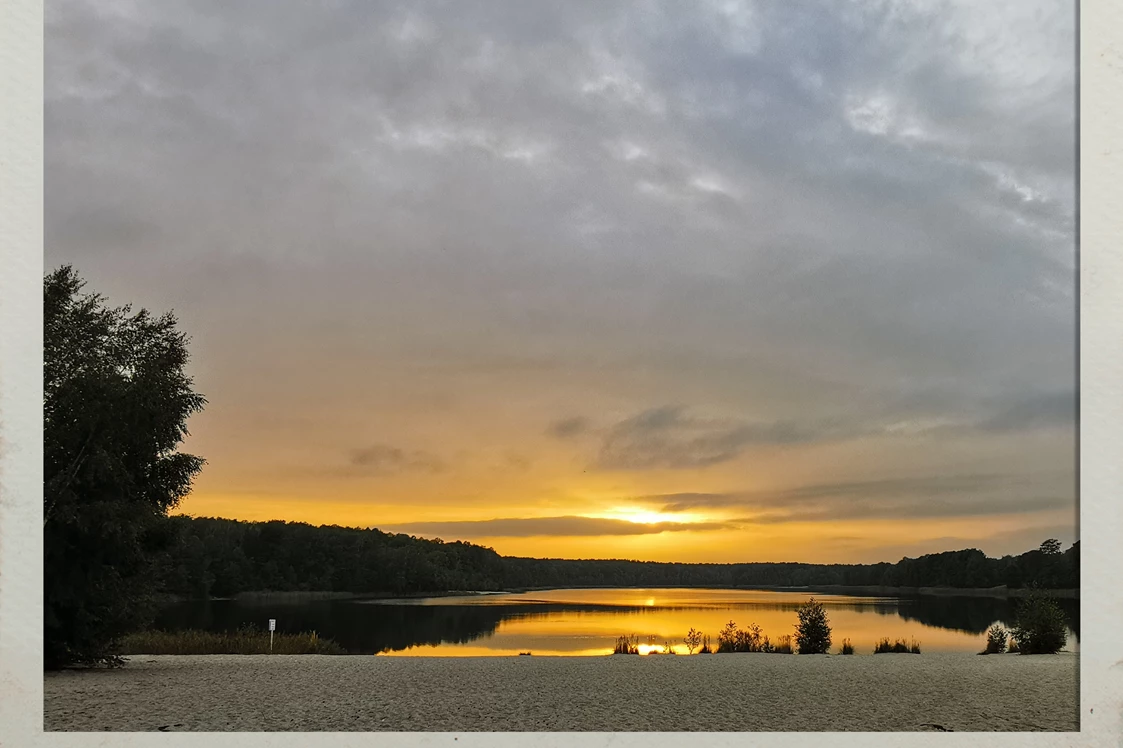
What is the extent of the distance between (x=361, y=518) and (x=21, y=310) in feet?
43.4

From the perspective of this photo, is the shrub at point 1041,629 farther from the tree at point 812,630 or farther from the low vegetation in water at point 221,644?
the low vegetation in water at point 221,644

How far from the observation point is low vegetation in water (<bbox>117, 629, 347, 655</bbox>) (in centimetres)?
1784

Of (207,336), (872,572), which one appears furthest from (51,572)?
(872,572)

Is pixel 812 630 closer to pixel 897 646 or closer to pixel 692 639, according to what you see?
pixel 897 646

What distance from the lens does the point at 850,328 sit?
642 inches

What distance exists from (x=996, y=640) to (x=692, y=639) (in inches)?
200

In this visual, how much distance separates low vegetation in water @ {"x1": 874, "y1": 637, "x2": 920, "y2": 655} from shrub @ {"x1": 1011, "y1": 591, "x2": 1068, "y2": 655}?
159cm

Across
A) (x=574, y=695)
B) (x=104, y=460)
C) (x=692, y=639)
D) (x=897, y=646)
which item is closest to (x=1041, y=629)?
(x=897, y=646)

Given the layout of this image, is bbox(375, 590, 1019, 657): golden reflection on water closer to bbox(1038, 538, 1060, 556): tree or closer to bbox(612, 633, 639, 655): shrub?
bbox(612, 633, 639, 655): shrub

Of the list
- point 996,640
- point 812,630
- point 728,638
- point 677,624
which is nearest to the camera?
point 812,630

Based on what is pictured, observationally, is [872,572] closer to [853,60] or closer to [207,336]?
[853,60]

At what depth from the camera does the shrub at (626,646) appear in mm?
16984

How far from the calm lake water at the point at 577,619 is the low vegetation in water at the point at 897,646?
156mm

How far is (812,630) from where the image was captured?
55.8ft
